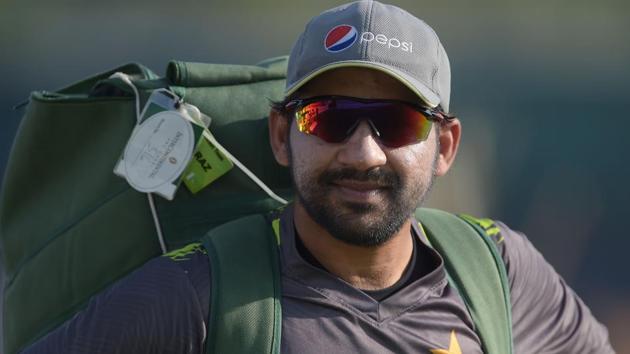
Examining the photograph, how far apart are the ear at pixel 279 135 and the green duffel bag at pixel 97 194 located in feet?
0.29

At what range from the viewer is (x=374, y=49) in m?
2.21

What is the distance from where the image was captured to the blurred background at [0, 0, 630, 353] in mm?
5355

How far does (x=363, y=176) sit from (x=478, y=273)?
40 cm

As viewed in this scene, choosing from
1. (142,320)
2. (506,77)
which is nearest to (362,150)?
(142,320)

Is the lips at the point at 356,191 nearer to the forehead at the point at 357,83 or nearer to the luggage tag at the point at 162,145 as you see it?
the forehead at the point at 357,83

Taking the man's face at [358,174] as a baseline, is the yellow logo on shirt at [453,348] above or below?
below

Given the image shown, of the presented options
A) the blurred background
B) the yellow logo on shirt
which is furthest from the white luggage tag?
the blurred background

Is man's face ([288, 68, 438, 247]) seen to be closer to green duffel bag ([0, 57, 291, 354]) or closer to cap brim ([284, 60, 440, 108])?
cap brim ([284, 60, 440, 108])

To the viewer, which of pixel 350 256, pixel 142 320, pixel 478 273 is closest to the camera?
pixel 142 320

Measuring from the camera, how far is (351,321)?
216cm

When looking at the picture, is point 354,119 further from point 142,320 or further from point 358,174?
point 142,320

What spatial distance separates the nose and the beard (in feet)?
0.05

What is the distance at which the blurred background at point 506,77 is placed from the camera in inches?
211

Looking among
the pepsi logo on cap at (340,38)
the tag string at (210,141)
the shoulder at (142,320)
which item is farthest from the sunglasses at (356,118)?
the shoulder at (142,320)
